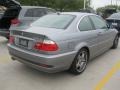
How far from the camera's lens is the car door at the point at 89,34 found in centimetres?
467

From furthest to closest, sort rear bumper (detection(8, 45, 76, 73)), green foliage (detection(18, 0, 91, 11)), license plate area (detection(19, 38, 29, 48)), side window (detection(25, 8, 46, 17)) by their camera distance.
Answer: green foliage (detection(18, 0, 91, 11)), side window (detection(25, 8, 46, 17)), license plate area (detection(19, 38, 29, 48)), rear bumper (detection(8, 45, 76, 73))

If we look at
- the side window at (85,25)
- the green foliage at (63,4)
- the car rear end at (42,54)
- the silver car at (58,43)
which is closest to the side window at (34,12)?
the silver car at (58,43)

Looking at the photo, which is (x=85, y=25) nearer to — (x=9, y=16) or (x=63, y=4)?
(x=9, y=16)

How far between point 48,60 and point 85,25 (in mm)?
1666

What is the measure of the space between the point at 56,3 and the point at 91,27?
96.4 feet

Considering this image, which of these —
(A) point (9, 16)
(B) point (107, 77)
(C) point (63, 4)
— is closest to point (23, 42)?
(B) point (107, 77)

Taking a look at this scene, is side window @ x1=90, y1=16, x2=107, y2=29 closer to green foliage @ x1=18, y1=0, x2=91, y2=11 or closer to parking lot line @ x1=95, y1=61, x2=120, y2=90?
parking lot line @ x1=95, y1=61, x2=120, y2=90

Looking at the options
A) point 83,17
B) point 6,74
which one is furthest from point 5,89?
point 83,17

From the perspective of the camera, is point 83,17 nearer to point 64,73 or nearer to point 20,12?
point 64,73

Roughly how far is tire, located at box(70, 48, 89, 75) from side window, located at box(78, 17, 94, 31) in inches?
21.5

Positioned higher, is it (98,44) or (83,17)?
(83,17)

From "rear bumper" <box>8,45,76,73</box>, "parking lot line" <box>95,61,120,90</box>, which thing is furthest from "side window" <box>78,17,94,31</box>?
"parking lot line" <box>95,61,120,90</box>

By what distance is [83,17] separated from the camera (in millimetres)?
4949

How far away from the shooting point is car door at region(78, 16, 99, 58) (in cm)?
467
